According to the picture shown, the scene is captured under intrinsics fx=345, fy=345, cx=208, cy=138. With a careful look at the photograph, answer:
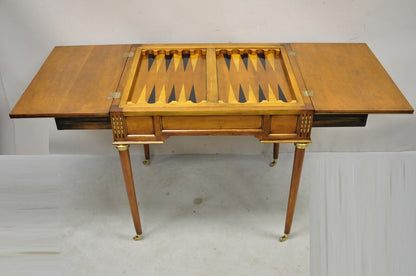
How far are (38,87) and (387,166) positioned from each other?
1.96 meters

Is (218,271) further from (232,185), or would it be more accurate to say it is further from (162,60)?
(162,60)

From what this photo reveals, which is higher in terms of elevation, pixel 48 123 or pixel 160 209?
pixel 48 123

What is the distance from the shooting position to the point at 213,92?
1628 millimetres

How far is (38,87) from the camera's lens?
1.66 m

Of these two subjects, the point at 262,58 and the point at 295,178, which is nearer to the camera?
the point at 295,178

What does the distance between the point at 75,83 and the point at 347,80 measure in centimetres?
133

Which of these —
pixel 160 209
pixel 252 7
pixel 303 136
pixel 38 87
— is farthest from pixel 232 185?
pixel 38 87

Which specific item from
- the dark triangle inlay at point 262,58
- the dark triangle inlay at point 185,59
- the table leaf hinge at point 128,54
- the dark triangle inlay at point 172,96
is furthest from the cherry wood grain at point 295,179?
the table leaf hinge at point 128,54

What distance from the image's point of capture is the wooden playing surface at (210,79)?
5.11 ft

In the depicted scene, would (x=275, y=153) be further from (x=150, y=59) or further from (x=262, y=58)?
(x=150, y=59)

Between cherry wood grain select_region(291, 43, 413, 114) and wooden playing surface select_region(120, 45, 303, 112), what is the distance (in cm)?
10

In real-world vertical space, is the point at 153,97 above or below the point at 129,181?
above

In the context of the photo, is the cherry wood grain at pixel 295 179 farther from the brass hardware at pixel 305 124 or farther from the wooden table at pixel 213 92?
the brass hardware at pixel 305 124

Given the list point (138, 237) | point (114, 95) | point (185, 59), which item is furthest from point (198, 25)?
point (138, 237)
